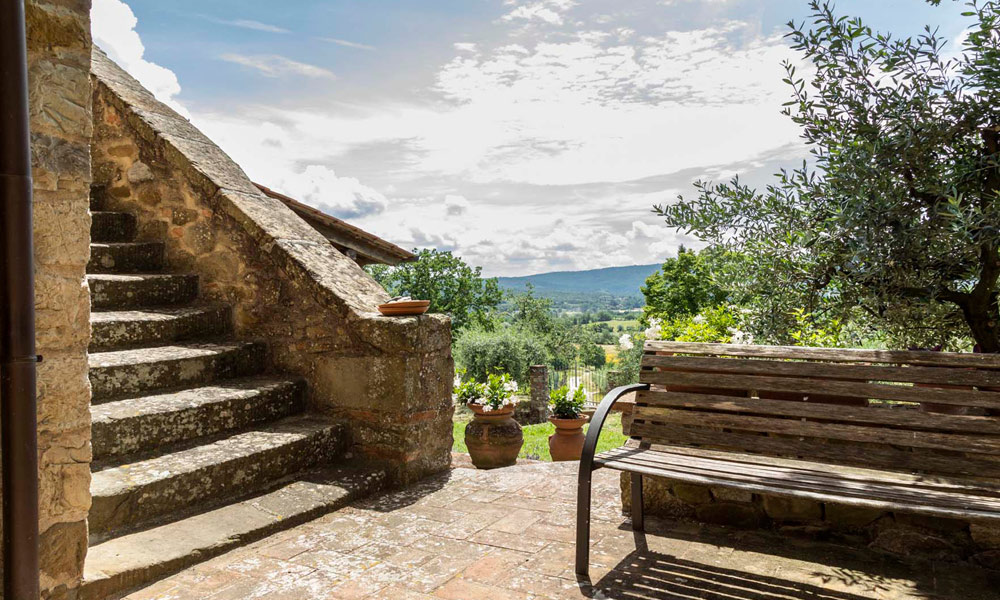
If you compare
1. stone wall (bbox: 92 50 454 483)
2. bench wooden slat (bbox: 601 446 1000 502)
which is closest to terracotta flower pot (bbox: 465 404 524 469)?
stone wall (bbox: 92 50 454 483)

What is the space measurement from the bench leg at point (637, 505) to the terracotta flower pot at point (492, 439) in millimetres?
2371

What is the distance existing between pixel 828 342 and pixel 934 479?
147 cm

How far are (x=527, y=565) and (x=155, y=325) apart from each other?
2.69 meters

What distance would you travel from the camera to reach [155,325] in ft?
13.0

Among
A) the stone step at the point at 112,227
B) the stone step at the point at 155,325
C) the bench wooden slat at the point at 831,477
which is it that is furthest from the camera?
the stone step at the point at 112,227

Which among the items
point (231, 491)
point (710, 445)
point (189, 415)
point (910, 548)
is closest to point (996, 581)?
point (910, 548)

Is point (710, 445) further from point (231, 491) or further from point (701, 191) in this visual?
point (231, 491)

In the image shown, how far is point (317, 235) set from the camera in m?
4.53

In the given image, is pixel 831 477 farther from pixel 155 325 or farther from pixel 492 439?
pixel 155 325

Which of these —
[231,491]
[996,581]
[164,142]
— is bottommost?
[996,581]

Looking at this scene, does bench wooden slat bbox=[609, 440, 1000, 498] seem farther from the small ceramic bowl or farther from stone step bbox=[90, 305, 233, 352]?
stone step bbox=[90, 305, 233, 352]

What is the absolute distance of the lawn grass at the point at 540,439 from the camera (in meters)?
8.97

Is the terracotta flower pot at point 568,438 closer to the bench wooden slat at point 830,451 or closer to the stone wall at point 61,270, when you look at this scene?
the bench wooden slat at point 830,451

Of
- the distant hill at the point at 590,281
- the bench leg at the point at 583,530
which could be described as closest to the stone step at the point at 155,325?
the bench leg at the point at 583,530
